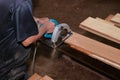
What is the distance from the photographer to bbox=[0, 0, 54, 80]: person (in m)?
1.15

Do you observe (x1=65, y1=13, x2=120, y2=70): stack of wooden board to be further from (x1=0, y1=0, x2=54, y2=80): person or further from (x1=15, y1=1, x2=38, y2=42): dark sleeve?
(x1=15, y1=1, x2=38, y2=42): dark sleeve

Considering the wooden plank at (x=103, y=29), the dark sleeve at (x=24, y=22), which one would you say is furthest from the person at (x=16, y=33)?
the wooden plank at (x=103, y=29)

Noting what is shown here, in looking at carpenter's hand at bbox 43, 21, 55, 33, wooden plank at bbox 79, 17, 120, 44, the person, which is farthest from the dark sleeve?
wooden plank at bbox 79, 17, 120, 44

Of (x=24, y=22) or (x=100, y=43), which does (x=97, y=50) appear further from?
(x=24, y=22)

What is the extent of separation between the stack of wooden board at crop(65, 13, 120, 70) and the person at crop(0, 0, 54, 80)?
285 millimetres

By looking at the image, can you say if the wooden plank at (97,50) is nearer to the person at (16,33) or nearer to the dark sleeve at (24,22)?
the person at (16,33)

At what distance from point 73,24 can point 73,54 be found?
517 millimetres

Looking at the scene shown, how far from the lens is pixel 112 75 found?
1.98 m

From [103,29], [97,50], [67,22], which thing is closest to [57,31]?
[97,50]

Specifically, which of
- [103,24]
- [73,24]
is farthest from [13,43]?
[73,24]

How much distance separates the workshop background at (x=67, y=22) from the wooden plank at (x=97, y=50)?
11.3 inches

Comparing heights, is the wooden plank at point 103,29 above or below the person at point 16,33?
below

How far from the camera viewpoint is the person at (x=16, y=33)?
1.15 m

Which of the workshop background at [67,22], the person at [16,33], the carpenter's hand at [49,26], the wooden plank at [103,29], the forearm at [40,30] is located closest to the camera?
the person at [16,33]
